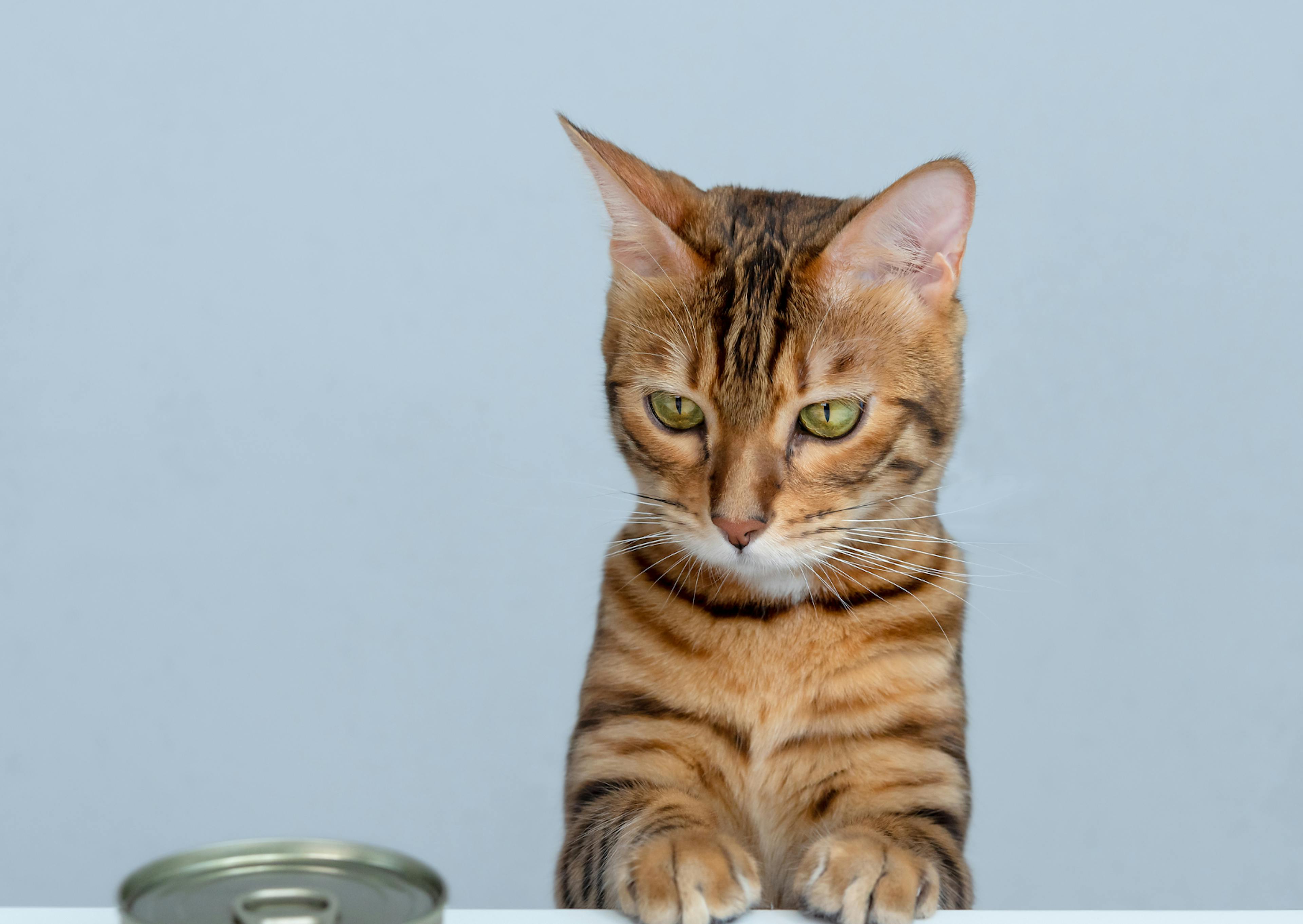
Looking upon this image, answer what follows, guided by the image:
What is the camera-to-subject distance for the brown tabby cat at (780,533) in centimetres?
114

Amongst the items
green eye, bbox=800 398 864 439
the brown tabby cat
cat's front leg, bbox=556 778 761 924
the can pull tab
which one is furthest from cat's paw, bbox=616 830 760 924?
green eye, bbox=800 398 864 439

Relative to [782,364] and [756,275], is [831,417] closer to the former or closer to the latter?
[782,364]

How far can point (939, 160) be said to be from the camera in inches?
43.5

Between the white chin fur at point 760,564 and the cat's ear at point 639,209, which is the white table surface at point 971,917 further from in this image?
the cat's ear at point 639,209

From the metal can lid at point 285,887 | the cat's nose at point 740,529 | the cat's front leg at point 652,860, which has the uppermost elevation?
the cat's nose at point 740,529

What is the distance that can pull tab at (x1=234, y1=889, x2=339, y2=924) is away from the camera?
679mm

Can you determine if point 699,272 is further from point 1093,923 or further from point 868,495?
point 1093,923

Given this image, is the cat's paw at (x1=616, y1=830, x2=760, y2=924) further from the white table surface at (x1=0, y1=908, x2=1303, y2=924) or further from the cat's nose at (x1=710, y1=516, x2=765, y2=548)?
the cat's nose at (x1=710, y1=516, x2=765, y2=548)

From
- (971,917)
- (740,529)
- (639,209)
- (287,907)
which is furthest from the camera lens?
(639,209)

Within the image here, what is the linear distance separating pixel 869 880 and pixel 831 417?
43 cm

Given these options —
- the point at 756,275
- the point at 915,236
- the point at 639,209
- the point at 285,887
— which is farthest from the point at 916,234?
the point at 285,887

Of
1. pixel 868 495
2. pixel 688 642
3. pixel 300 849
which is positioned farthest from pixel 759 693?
pixel 300 849

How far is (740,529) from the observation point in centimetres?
111

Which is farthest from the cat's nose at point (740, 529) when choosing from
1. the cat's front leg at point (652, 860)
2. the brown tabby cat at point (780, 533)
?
the cat's front leg at point (652, 860)
